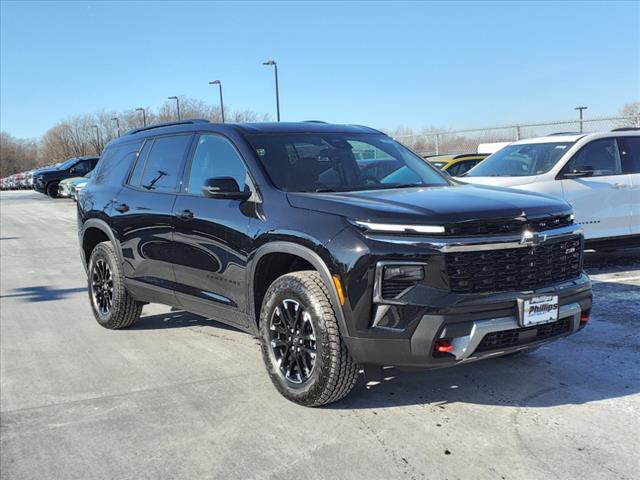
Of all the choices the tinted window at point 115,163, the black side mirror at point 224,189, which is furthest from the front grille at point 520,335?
the tinted window at point 115,163

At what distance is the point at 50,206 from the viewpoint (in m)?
24.9

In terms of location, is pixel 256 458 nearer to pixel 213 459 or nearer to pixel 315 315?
pixel 213 459

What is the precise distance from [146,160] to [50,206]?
70.1 ft

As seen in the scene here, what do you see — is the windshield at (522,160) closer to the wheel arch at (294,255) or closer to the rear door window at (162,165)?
the rear door window at (162,165)

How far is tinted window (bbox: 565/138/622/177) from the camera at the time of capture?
8148mm

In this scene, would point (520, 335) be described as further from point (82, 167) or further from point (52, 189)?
point (82, 167)

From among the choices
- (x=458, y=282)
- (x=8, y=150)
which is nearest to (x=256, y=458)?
(x=458, y=282)

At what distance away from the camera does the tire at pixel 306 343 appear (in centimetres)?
364

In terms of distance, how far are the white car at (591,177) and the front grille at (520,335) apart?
4360 mm

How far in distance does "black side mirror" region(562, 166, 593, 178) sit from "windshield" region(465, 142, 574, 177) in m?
0.27

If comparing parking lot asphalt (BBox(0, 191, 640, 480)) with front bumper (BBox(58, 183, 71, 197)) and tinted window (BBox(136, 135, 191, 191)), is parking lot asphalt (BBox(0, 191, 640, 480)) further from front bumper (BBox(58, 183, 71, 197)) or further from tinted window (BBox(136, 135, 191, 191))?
front bumper (BBox(58, 183, 71, 197))

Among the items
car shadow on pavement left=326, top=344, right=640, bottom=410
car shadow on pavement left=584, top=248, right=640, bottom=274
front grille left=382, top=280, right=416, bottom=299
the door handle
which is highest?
the door handle

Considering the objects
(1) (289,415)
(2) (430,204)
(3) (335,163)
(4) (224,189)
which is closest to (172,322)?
(4) (224,189)

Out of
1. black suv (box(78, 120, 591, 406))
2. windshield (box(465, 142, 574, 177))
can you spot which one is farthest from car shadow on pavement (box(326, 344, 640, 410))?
windshield (box(465, 142, 574, 177))
